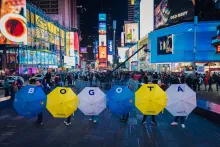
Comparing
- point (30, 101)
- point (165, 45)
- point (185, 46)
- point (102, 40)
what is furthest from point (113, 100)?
point (102, 40)

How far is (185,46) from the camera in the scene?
71438 millimetres

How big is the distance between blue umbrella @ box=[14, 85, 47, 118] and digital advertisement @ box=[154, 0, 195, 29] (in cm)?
6704

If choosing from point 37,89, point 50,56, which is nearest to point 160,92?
point 37,89

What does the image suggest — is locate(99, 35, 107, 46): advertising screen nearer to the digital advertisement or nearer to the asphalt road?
the digital advertisement

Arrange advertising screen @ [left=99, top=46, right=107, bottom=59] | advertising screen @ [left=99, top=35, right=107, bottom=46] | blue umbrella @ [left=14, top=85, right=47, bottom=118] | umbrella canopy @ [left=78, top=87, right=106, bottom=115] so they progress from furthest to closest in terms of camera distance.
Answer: advertising screen @ [left=99, top=35, right=107, bottom=46], advertising screen @ [left=99, top=46, right=107, bottom=59], umbrella canopy @ [left=78, top=87, right=106, bottom=115], blue umbrella @ [left=14, top=85, right=47, bottom=118]

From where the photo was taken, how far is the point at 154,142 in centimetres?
787

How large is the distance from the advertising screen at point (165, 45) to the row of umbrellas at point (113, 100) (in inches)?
2716

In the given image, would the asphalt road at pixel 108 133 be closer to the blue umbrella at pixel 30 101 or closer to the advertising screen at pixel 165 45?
the blue umbrella at pixel 30 101

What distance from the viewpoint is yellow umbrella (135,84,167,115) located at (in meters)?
8.98

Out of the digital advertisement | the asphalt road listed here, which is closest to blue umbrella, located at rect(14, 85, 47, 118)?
the asphalt road

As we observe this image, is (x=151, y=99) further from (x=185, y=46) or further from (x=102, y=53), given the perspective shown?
(x=102, y=53)

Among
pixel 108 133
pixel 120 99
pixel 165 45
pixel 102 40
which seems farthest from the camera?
pixel 102 40

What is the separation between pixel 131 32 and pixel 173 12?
61215 millimetres

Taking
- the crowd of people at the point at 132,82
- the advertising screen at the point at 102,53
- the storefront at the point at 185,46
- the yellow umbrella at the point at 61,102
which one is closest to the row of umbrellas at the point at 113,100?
the yellow umbrella at the point at 61,102
